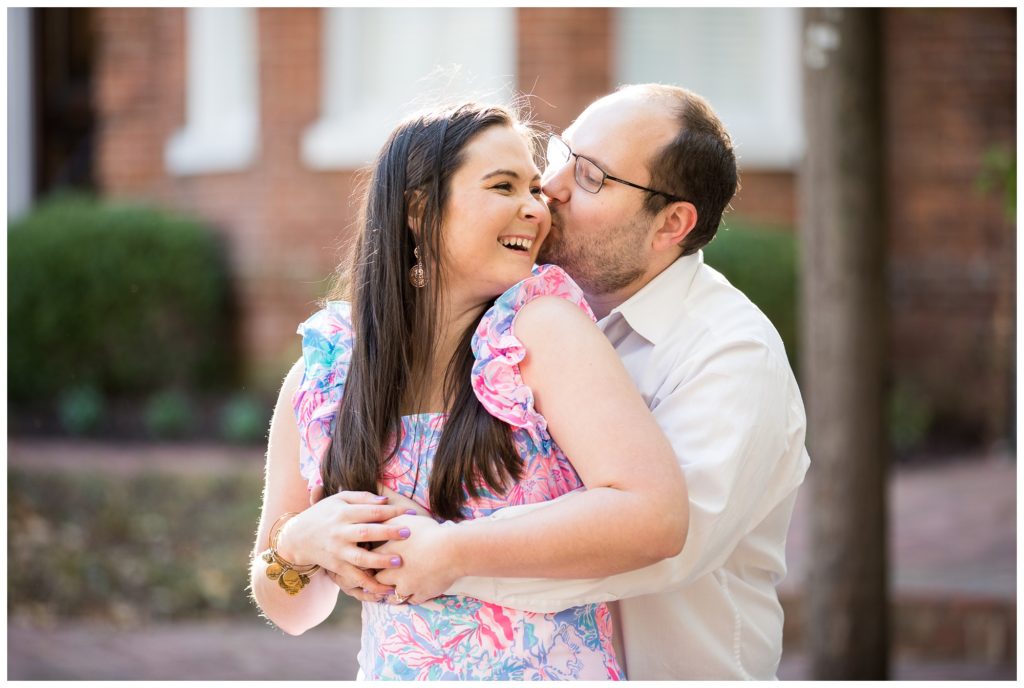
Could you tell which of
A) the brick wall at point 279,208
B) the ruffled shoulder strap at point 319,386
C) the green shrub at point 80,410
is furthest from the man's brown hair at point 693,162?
the green shrub at point 80,410

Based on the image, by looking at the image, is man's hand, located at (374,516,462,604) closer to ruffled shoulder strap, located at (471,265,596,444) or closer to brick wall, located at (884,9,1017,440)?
ruffled shoulder strap, located at (471,265,596,444)

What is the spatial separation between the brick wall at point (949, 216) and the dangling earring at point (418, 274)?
26.0 feet

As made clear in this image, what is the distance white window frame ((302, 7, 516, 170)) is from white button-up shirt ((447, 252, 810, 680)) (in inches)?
292

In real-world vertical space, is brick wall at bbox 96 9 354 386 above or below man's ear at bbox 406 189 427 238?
below

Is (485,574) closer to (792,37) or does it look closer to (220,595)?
(220,595)

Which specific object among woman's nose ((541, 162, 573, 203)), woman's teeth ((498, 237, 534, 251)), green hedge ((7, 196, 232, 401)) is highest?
woman's nose ((541, 162, 573, 203))

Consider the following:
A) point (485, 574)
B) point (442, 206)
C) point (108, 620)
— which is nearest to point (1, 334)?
point (442, 206)

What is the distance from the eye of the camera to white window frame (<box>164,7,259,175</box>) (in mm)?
10539

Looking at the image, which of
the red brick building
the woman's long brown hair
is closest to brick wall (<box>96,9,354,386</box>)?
the red brick building

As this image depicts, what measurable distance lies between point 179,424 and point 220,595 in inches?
120

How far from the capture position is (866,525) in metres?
4.84

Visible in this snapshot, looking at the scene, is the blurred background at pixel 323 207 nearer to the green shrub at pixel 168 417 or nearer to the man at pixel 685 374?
the green shrub at pixel 168 417

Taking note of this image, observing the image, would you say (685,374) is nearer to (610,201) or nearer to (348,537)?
(610,201)

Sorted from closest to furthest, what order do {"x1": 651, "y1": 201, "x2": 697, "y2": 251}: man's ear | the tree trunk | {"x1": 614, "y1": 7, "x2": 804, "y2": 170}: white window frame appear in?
1. {"x1": 651, "y1": 201, "x2": 697, "y2": 251}: man's ear
2. the tree trunk
3. {"x1": 614, "y1": 7, "x2": 804, "y2": 170}: white window frame
